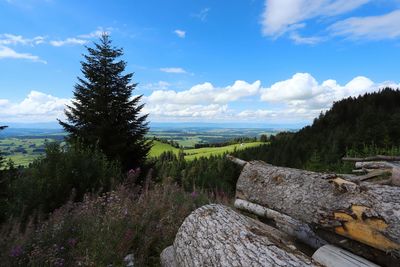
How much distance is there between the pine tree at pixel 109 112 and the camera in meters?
20.4

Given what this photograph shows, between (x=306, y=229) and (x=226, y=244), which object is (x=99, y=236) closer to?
(x=226, y=244)

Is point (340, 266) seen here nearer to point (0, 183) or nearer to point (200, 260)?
point (200, 260)

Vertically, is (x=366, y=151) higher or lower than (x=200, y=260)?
higher

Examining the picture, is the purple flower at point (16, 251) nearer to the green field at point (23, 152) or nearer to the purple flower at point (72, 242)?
the purple flower at point (72, 242)

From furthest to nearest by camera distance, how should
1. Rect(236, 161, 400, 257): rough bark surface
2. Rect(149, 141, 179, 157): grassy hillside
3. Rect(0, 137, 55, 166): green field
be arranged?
Rect(149, 141, 179, 157): grassy hillside
Rect(0, 137, 55, 166): green field
Rect(236, 161, 400, 257): rough bark surface

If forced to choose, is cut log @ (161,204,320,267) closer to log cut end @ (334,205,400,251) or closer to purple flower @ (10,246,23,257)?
log cut end @ (334,205,400,251)

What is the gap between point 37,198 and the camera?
311 inches

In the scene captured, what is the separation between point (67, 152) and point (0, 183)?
2.32 meters

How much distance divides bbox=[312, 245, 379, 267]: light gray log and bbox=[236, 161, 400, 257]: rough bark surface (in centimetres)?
22

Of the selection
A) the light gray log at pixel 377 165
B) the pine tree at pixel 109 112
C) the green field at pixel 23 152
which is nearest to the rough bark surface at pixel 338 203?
the light gray log at pixel 377 165

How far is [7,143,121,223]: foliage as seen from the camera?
25.7 ft

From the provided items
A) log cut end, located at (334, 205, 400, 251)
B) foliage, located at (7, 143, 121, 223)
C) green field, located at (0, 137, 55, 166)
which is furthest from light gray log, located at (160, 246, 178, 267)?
green field, located at (0, 137, 55, 166)

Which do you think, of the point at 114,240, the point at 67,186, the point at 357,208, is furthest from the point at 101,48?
the point at 357,208

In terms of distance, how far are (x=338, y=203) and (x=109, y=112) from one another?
61.4 feet
